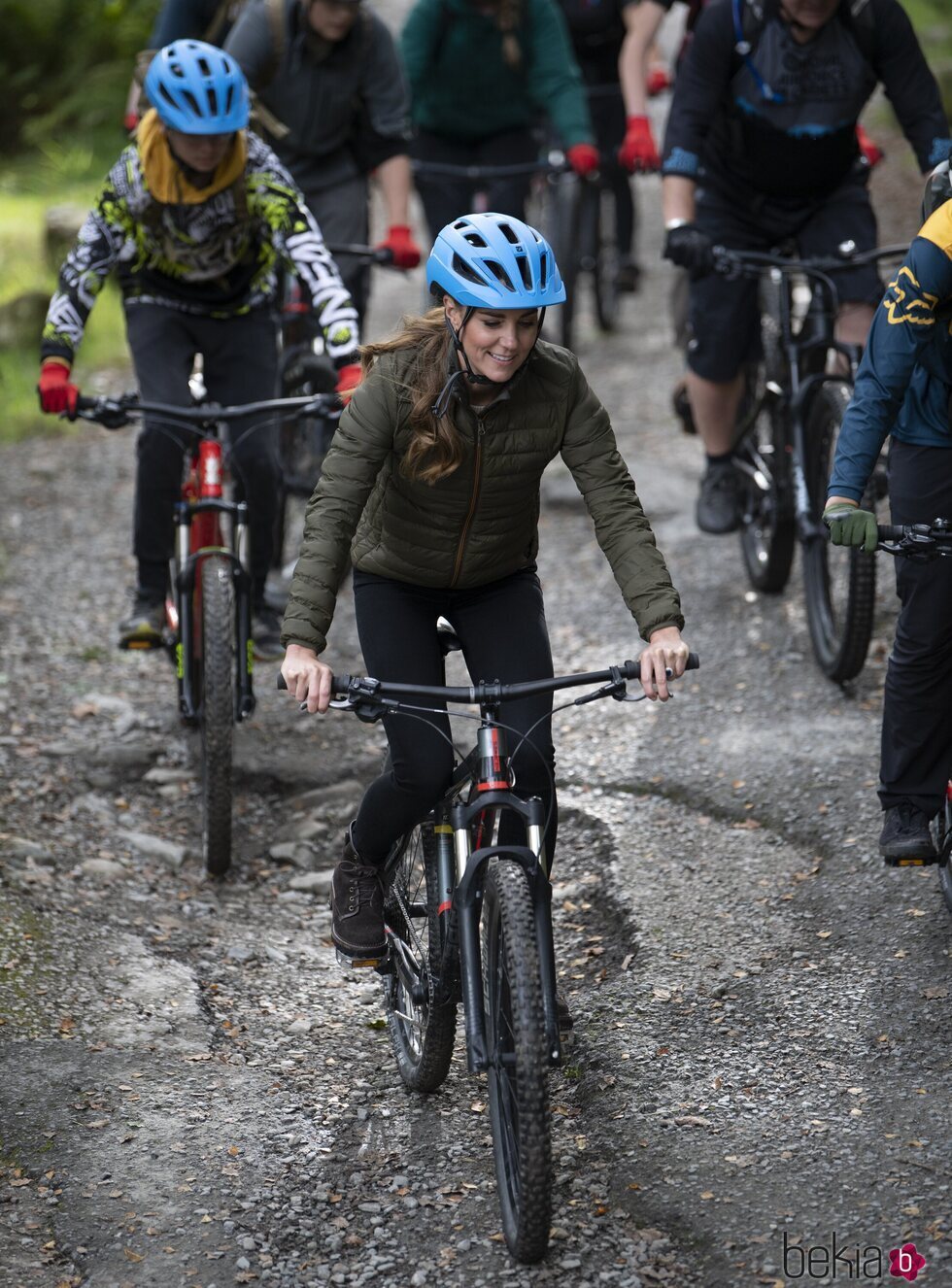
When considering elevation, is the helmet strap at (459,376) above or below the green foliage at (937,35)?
below

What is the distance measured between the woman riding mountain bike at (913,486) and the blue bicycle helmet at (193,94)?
2494 mm

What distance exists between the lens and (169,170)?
18.9ft

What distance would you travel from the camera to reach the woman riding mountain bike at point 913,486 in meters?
4.11

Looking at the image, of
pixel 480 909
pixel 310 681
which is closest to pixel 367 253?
pixel 310 681

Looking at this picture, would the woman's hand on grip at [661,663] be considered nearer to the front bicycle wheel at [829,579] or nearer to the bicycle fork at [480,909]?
the bicycle fork at [480,909]

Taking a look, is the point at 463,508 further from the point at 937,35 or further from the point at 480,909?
the point at 937,35

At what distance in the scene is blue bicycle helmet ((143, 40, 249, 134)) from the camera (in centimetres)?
552

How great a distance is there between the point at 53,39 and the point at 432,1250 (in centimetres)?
1597

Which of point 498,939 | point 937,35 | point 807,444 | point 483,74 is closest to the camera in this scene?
point 498,939

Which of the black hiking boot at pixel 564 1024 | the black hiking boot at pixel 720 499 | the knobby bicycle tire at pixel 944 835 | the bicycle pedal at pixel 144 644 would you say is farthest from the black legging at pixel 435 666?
the black hiking boot at pixel 720 499

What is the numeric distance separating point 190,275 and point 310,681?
3065mm

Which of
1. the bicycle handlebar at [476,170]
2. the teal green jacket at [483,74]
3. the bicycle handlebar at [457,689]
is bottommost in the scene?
the bicycle handlebar at [457,689]

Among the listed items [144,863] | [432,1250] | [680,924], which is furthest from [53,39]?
[432,1250]

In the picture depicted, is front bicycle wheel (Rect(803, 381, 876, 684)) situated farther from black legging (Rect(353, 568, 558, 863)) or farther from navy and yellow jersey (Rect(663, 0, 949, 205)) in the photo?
black legging (Rect(353, 568, 558, 863))
